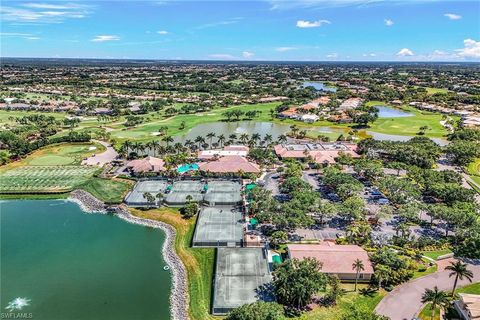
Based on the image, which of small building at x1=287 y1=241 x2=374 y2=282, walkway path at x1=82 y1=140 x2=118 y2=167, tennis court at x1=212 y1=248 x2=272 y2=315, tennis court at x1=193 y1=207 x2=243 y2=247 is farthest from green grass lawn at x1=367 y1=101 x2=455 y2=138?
tennis court at x1=212 y1=248 x2=272 y2=315

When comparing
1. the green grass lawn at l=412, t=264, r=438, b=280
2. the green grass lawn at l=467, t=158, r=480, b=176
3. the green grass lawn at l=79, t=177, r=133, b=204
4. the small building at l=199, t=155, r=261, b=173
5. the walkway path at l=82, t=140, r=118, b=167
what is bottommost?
the green grass lawn at l=412, t=264, r=438, b=280

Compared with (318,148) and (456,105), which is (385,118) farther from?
(318,148)

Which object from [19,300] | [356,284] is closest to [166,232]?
[19,300]

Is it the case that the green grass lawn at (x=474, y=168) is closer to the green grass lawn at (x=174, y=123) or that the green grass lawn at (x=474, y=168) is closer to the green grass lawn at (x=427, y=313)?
the green grass lawn at (x=427, y=313)

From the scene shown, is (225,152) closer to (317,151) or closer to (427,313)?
(317,151)

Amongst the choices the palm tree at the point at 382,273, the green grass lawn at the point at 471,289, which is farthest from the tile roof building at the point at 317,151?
the green grass lawn at the point at 471,289

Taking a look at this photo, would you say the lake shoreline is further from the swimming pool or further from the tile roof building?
the tile roof building
